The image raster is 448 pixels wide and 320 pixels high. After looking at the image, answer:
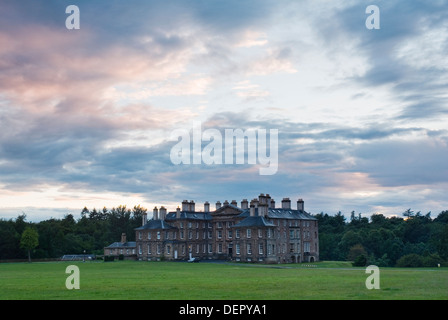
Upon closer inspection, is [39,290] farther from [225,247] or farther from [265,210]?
[225,247]

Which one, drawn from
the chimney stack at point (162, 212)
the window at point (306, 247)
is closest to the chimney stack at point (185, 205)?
the chimney stack at point (162, 212)

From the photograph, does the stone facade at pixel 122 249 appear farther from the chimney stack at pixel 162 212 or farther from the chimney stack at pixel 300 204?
the chimney stack at pixel 300 204

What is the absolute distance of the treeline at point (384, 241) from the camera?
7862 cm

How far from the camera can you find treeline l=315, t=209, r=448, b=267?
258 ft

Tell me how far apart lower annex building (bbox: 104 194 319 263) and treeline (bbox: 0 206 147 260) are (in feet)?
28.5

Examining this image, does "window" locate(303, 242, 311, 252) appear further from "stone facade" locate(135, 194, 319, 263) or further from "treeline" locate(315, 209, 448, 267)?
"treeline" locate(315, 209, 448, 267)

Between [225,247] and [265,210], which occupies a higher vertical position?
[265,210]

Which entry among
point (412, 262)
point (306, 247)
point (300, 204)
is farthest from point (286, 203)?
point (412, 262)

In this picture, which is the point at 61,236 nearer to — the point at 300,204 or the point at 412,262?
the point at 300,204

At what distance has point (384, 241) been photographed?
99062mm

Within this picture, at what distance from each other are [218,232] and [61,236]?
30.4 m

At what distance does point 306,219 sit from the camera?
94.6 m
